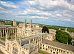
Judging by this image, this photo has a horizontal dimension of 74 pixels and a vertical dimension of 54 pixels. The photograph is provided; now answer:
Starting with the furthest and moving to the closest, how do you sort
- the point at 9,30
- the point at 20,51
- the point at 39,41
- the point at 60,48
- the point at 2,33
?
1. the point at 9,30
2. the point at 2,33
3. the point at 39,41
4. the point at 60,48
5. the point at 20,51

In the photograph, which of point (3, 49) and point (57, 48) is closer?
point (3, 49)

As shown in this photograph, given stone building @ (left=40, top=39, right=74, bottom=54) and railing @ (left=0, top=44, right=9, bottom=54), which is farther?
stone building @ (left=40, top=39, right=74, bottom=54)

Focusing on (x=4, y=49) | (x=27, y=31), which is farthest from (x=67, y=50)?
(x=27, y=31)

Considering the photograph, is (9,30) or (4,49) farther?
(9,30)

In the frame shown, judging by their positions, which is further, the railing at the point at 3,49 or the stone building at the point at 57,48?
the stone building at the point at 57,48

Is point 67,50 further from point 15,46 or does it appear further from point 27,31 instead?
point 27,31

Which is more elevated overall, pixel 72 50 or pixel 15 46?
pixel 15 46

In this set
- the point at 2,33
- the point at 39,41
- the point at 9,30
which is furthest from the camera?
the point at 9,30

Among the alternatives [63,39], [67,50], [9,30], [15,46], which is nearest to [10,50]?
[15,46]

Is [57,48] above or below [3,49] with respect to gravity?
below
